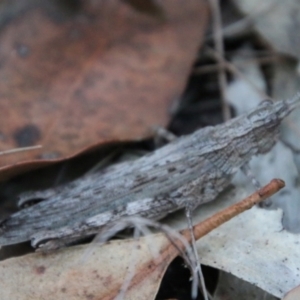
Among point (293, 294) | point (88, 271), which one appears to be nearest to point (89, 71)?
point (88, 271)

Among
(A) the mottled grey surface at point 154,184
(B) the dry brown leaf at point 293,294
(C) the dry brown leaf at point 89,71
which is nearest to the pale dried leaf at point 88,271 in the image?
(A) the mottled grey surface at point 154,184

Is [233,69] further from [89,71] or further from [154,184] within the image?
[154,184]

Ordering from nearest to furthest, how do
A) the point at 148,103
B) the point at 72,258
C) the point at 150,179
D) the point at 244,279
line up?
1. the point at 244,279
2. the point at 72,258
3. the point at 150,179
4. the point at 148,103

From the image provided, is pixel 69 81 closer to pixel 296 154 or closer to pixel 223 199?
pixel 223 199

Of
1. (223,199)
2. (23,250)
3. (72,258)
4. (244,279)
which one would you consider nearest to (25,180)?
(23,250)

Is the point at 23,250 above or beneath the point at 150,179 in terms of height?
beneath

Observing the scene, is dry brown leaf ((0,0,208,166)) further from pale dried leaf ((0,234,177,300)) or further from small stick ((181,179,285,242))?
small stick ((181,179,285,242))
